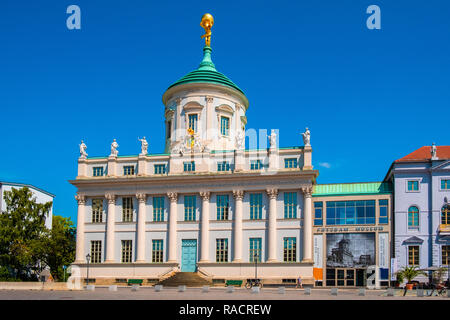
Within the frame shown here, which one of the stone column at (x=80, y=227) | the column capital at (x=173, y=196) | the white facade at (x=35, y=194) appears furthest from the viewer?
the white facade at (x=35, y=194)

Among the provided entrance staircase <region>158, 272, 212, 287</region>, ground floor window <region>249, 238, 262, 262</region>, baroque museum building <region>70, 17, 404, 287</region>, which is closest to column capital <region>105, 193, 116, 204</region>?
baroque museum building <region>70, 17, 404, 287</region>

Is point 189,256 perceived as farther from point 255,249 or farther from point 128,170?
point 128,170

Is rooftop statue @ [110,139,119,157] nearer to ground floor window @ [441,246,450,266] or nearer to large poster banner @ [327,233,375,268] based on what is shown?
large poster banner @ [327,233,375,268]

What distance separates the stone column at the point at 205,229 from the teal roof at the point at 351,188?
1196cm

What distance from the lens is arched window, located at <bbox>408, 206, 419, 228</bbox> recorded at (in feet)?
199

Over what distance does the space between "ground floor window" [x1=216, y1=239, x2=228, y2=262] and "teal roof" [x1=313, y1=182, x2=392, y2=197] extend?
11280 mm

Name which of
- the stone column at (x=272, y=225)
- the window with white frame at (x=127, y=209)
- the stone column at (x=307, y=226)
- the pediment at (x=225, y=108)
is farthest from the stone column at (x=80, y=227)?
the stone column at (x=307, y=226)

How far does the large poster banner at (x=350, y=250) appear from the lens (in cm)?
6159

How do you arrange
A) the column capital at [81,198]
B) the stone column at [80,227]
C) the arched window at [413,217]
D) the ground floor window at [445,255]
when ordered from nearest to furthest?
the ground floor window at [445,255] < the arched window at [413,217] < the stone column at [80,227] < the column capital at [81,198]

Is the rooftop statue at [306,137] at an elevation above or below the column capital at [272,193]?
above

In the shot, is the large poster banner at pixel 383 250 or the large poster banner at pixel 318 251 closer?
the large poster banner at pixel 383 250

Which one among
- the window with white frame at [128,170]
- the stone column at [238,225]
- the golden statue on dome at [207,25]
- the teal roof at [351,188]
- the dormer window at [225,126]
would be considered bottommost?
the stone column at [238,225]

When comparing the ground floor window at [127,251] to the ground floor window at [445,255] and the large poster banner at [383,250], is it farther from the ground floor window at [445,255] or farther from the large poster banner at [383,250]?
the ground floor window at [445,255]

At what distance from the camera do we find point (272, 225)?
207 feet
